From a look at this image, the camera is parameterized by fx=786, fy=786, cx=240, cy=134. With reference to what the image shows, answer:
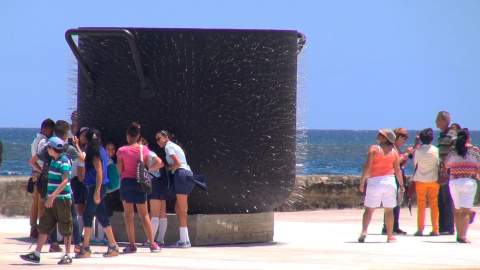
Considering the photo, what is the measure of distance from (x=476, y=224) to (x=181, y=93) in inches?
227

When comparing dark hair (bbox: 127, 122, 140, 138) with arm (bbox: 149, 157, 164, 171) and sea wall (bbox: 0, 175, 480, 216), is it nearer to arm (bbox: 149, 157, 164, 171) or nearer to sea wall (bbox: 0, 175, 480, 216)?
arm (bbox: 149, 157, 164, 171)

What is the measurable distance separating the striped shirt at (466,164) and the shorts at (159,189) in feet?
12.2

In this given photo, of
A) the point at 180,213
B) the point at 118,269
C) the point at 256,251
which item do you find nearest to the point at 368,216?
the point at 256,251

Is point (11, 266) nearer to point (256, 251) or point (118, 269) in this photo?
point (118, 269)

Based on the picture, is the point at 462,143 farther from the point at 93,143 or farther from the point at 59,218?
the point at 59,218

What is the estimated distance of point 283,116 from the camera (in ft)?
31.1

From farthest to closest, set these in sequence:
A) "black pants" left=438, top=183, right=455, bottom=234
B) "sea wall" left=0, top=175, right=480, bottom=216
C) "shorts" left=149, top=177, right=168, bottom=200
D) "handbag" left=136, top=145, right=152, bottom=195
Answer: "sea wall" left=0, top=175, right=480, bottom=216, "black pants" left=438, top=183, right=455, bottom=234, "shorts" left=149, top=177, right=168, bottom=200, "handbag" left=136, top=145, right=152, bottom=195

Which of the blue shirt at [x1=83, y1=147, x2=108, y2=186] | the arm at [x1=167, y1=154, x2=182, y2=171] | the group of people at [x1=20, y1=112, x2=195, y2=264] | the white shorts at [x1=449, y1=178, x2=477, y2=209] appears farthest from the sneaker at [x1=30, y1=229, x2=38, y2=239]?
the white shorts at [x1=449, y1=178, x2=477, y2=209]

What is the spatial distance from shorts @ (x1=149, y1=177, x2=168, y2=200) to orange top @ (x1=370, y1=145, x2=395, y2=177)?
2.72 metres

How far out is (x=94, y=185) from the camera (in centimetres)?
816

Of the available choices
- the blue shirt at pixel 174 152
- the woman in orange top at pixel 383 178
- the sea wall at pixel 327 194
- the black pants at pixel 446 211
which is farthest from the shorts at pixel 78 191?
the sea wall at pixel 327 194

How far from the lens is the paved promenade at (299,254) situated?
24.4 feet

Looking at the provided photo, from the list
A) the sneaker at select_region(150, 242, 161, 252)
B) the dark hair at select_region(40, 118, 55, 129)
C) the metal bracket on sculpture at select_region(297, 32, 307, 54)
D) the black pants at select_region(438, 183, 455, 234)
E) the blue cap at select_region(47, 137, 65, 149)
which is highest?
the metal bracket on sculpture at select_region(297, 32, 307, 54)

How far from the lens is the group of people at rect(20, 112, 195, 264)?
24.7 feet
